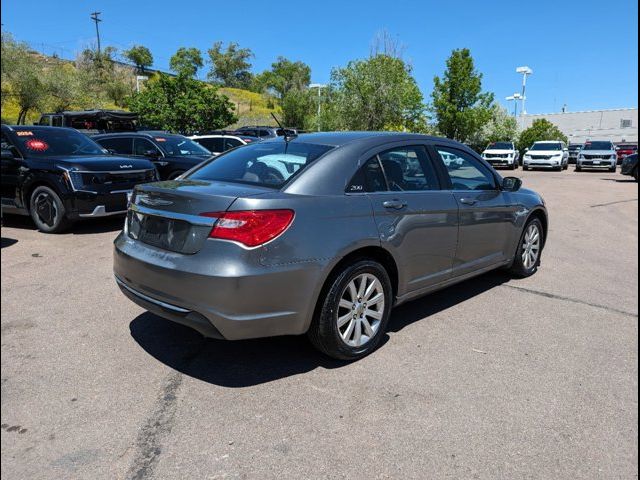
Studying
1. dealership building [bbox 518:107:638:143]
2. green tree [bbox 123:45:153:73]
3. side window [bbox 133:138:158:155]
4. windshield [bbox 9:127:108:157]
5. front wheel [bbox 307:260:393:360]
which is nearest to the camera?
front wheel [bbox 307:260:393:360]

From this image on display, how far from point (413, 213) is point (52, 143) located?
6.61m

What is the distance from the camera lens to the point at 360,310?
360cm

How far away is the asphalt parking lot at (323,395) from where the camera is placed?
2498mm

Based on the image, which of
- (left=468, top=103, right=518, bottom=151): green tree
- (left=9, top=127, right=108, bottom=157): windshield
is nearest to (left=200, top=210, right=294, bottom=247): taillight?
(left=9, top=127, right=108, bottom=157): windshield

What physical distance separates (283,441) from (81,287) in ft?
10.9

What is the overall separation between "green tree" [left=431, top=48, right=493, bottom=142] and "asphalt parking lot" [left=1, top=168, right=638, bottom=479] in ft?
98.5

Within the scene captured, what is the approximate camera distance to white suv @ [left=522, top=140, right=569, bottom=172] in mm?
27094

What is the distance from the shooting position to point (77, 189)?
724cm

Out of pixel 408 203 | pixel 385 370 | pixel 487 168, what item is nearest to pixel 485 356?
pixel 385 370

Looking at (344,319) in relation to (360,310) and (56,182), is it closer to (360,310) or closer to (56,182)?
(360,310)

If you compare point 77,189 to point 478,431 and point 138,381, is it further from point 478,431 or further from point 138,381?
point 478,431

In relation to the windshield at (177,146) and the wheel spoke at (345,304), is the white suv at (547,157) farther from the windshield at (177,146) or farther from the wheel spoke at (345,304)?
the wheel spoke at (345,304)

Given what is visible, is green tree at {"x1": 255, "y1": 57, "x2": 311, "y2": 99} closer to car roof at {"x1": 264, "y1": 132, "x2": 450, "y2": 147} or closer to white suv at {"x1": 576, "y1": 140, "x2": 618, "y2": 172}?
white suv at {"x1": 576, "y1": 140, "x2": 618, "y2": 172}

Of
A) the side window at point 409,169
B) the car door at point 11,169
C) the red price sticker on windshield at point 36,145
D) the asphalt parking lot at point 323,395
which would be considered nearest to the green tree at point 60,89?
the red price sticker on windshield at point 36,145
